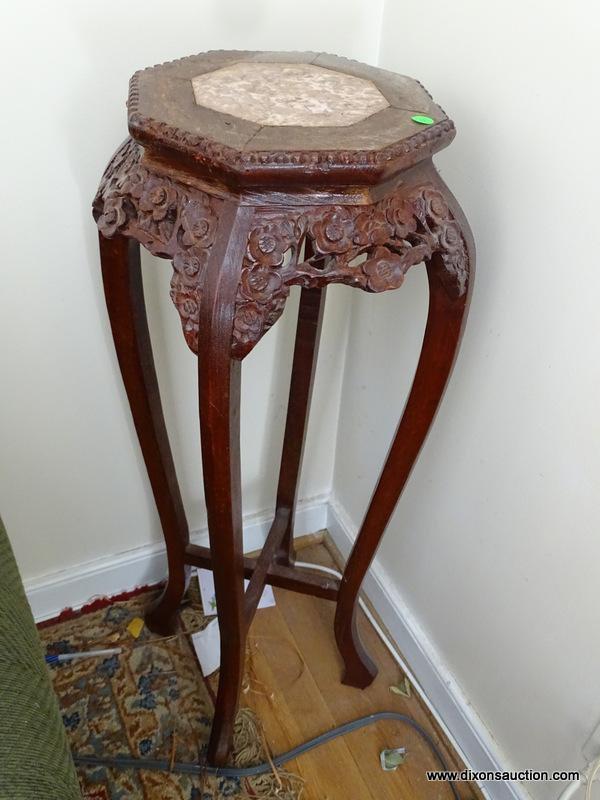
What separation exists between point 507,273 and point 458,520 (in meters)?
0.38

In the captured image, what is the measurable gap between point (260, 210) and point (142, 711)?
88 centimetres

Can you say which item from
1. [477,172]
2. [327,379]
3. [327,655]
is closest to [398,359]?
[327,379]

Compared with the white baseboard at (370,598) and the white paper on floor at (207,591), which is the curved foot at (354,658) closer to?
the white baseboard at (370,598)

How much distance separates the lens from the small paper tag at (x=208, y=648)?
1.12 m

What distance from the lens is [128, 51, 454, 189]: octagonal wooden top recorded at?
20.7 inches

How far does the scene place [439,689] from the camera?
107 cm

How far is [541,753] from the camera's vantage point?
2.89ft

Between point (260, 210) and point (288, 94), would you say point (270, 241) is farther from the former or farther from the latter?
point (288, 94)

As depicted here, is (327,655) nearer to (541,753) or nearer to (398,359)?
(541,753)

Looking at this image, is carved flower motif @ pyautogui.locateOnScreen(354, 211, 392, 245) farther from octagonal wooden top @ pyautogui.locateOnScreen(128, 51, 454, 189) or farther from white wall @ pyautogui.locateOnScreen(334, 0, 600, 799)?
white wall @ pyautogui.locateOnScreen(334, 0, 600, 799)

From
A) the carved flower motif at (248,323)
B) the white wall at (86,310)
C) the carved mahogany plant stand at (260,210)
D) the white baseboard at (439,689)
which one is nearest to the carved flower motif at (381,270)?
the carved mahogany plant stand at (260,210)

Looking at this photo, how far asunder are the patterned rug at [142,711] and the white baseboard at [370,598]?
0.06 meters

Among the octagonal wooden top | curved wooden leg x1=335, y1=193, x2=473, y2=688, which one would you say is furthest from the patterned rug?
the octagonal wooden top

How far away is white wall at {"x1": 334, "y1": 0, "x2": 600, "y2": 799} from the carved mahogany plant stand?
10 cm
